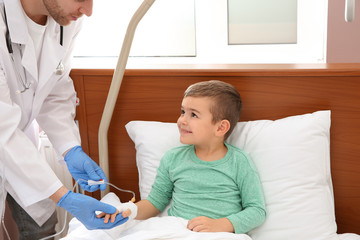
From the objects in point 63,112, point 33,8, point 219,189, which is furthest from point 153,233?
point 33,8

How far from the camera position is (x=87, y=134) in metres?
1.86

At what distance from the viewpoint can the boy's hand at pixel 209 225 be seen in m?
1.41

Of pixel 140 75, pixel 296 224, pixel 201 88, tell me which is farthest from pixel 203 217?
pixel 140 75

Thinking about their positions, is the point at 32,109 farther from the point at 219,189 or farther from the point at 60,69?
the point at 219,189

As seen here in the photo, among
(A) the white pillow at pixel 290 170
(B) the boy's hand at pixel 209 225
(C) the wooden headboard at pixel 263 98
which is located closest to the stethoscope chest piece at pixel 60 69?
(C) the wooden headboard at pixel 263 98

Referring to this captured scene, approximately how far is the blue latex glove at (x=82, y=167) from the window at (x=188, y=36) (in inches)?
36.6

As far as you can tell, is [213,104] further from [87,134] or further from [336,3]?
[336,3]

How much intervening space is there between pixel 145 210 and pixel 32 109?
0.52 metres

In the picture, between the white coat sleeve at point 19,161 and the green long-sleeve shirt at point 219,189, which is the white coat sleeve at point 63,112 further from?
the green long-sleeve shirt at point 219,189

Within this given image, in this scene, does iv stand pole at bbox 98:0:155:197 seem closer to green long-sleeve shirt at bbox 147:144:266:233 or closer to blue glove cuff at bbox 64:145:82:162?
blue glove cuff at bbox 64:145:82:162

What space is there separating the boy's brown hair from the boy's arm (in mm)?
358

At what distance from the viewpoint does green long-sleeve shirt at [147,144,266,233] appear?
148cm

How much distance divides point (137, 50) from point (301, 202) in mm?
1437

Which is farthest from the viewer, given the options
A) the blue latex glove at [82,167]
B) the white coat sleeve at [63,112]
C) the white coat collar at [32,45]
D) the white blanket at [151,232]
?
the white coat sleeve at [63,112]
